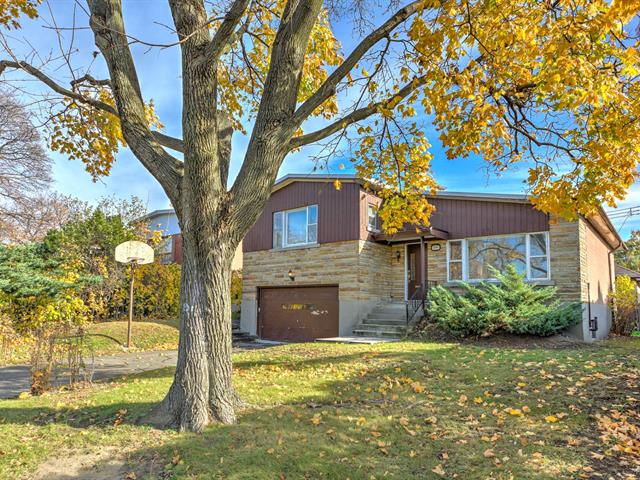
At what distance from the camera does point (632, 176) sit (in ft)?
22.4

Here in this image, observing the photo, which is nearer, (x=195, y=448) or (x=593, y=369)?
(x=195, y=448)

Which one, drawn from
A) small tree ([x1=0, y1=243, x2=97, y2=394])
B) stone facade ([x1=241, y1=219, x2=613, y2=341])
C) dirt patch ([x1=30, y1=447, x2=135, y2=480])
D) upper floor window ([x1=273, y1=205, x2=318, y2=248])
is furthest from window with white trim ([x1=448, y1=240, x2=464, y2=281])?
dirt patch ([x1=30, y1=447, x2=135, y2=480])

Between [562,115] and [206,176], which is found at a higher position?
[562,115]

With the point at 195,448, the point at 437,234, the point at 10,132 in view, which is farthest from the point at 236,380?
the point at 10,132

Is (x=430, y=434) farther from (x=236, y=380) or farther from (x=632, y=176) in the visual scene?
(x=632, y=176)

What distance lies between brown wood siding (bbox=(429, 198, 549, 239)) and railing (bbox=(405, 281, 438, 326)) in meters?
1.99

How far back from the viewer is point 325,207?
1677cm

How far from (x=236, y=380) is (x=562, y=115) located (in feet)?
22.7

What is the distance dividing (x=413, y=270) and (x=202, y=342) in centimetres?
1264

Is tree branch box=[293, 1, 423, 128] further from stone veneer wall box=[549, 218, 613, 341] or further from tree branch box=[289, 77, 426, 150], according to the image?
stone veneer wall box=[549, 218, 613, 341]

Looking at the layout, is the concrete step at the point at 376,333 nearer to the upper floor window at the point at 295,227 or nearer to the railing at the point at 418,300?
the railing at the point at 418,300

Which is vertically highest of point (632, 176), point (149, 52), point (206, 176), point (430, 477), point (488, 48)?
point (488, 48)

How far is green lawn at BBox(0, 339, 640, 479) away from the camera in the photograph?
3.96 m

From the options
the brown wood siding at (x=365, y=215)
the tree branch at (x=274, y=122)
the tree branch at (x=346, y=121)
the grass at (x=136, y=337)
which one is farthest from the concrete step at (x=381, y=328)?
the tree branch at (x=274, y=122)
